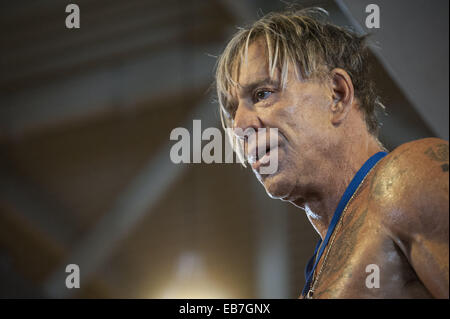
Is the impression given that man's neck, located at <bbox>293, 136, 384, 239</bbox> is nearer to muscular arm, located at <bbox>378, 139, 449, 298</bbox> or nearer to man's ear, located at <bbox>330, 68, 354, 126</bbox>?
man's ear, located at <bbox>330, 68, 354, 126</bbox>

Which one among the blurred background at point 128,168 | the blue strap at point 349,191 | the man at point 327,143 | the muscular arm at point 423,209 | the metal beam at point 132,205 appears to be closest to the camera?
the muscular arm at point 423,209

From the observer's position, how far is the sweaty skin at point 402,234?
3.49ft

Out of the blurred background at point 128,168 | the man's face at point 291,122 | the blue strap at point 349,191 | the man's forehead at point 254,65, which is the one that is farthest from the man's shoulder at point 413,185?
the blurred background at point 128,168

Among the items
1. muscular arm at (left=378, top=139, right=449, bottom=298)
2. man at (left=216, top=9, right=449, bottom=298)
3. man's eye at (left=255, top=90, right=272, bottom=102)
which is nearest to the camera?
muscular arm at (left=378, top=139, right=449, bottom=298)

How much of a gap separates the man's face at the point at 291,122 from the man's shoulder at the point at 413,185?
333 mm

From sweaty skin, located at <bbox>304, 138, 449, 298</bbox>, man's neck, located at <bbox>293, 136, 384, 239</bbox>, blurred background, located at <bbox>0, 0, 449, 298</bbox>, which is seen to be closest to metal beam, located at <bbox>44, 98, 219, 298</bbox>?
blurred background, located at <bbox>0, 0, 449, 298</bbox>

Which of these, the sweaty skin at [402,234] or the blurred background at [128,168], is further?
the blurred background at [128,168]

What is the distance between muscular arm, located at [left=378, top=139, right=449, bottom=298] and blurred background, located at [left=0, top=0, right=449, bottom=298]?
4.79ft

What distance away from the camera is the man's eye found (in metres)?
1.55

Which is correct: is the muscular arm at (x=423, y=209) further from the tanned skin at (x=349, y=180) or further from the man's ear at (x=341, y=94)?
the man's ear at (x=341, y=94)

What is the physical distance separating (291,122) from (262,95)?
0.10 meters

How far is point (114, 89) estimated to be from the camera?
650 centimetres
